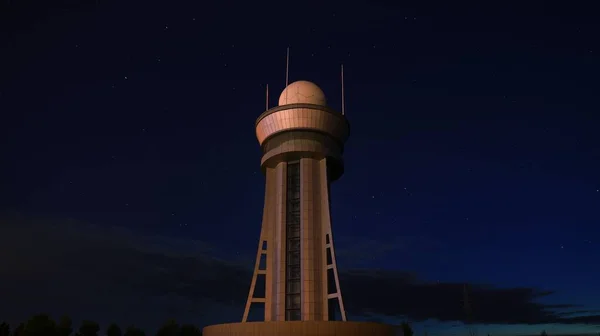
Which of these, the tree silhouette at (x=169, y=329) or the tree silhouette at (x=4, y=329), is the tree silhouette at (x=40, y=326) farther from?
the tree silhouette at (x=169, y=329)

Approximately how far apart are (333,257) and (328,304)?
16.6 ft

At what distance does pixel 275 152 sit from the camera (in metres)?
58.9

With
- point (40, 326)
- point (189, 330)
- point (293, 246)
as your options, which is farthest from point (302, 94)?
point (189, 330)

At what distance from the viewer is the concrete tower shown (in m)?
53.7

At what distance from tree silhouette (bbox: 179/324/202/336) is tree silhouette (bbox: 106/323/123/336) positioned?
49.2 feet

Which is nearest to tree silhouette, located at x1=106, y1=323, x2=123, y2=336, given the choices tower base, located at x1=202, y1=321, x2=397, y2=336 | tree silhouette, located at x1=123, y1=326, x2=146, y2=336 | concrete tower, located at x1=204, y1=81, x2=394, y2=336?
tree silhouette, located at x1=123, y1=326, x2=146, y2=336

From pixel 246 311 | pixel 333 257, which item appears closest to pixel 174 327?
pixel 246 311

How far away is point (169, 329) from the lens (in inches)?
4291

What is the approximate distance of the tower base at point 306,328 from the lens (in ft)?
145

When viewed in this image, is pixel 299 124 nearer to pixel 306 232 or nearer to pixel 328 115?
pixel 328 115

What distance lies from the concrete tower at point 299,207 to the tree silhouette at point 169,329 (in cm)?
6063

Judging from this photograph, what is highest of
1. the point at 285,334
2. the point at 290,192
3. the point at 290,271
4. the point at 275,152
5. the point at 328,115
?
the point at 328,115

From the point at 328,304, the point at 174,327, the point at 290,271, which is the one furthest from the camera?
the point at 174,327

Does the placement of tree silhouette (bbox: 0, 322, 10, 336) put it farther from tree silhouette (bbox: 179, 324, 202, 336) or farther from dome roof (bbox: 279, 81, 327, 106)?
dome roof (bbox: 279, 81, 327, 106)
